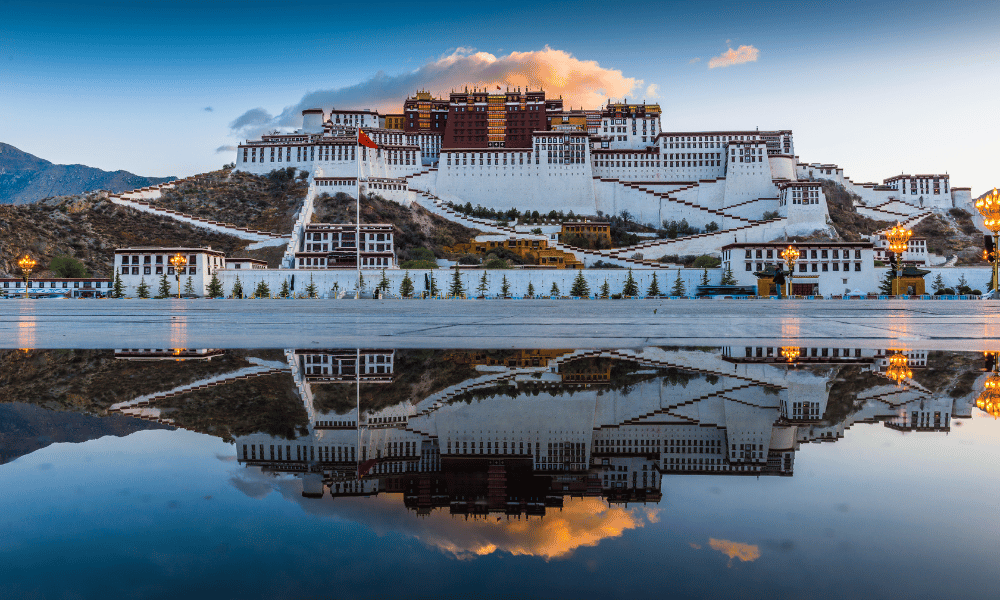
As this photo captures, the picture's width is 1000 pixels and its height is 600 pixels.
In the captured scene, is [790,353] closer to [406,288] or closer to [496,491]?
[496,491]

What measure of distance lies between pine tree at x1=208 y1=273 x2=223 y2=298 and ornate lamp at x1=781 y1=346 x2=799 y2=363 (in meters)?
56.5

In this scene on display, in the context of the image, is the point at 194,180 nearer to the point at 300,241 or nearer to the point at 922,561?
the point at 300,241

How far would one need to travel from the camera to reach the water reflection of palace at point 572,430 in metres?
2.49

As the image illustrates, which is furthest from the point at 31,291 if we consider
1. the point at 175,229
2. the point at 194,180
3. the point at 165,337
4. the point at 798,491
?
the point at 798,491

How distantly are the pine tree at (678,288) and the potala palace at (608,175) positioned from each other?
2083 cm

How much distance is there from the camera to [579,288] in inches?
2333

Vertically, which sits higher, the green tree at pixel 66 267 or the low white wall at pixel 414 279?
the green tree at pixel 66 267

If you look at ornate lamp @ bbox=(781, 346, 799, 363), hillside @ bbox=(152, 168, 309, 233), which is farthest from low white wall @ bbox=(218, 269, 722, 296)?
ornate lamp @ bbox=(781, 346, 799, 363)

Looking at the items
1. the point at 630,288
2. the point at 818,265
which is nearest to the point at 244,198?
the point at 630,288

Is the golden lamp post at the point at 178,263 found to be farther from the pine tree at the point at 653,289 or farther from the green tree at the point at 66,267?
the pine tree at the point at 653,289

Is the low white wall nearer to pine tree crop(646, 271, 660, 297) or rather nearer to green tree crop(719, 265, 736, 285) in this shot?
pine tree crop(646, 271, 660, 297)

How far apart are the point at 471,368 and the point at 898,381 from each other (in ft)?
11.8

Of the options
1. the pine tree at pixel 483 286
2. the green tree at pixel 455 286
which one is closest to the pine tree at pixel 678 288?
the pine tree at pixel 483 286

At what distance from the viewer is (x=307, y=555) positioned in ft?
6.02
